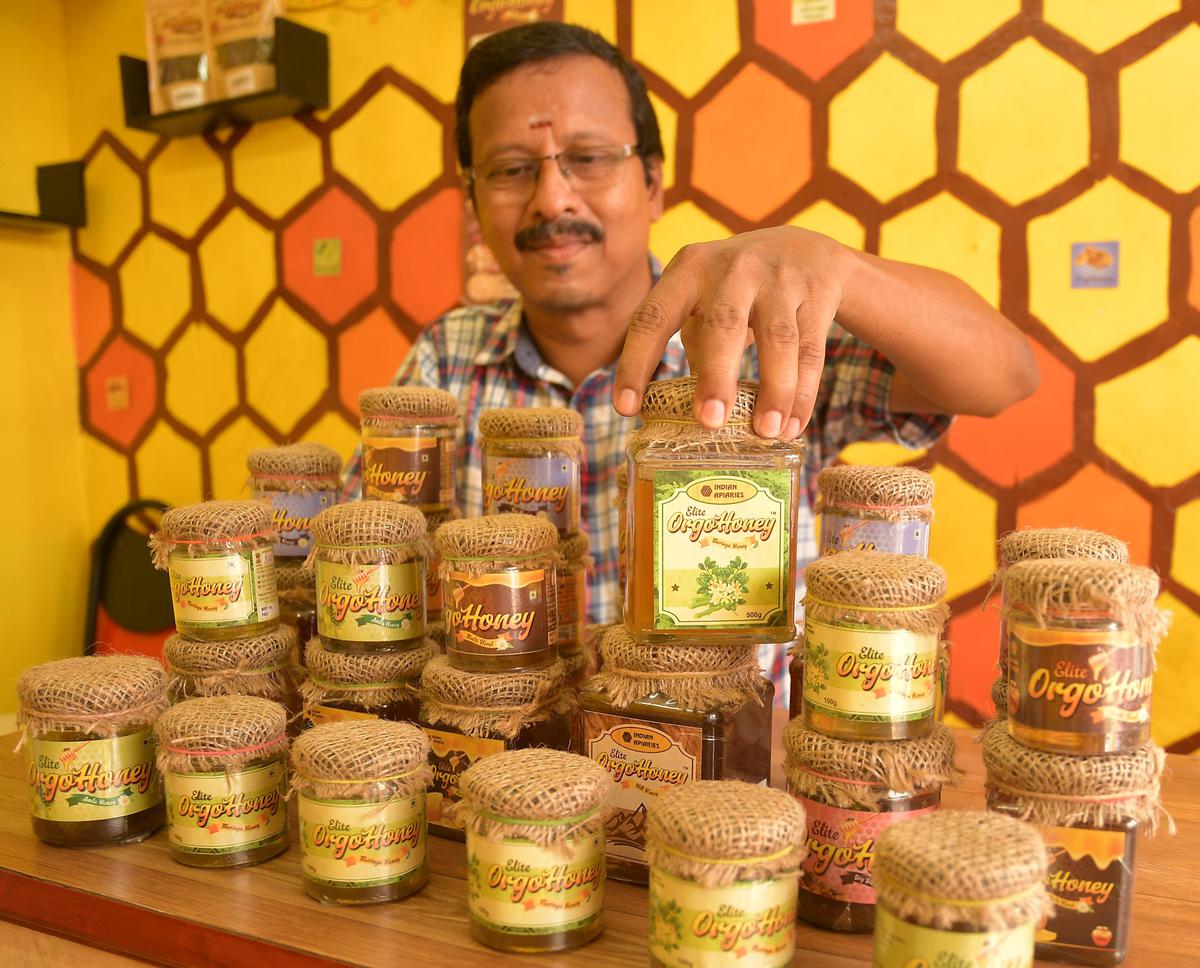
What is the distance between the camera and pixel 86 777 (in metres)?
0.87

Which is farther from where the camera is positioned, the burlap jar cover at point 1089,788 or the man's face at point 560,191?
the man's face at point 560,191

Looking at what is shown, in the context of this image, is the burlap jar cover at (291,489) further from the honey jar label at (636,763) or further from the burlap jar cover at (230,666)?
the honey jar label at (636,763)

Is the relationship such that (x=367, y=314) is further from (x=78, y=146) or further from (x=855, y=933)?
(x=855, y=933)

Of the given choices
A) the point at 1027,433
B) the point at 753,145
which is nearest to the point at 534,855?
the point at 1027,433

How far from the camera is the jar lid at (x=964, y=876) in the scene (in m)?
0.56

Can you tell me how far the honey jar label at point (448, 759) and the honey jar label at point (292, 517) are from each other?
343mm

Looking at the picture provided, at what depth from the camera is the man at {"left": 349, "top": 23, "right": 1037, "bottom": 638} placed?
46.8 inches

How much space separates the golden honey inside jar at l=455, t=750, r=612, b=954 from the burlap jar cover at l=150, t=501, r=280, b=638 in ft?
1.21

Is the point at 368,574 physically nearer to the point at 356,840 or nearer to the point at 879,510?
the point at 356,840

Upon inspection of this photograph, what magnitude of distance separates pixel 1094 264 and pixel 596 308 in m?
0.91

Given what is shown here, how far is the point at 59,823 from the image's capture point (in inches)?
34.6

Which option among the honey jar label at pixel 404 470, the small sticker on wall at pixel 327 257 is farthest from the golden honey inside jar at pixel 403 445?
the small sticker on wall at pixel 327 257

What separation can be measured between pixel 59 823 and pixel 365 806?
1.10 ft

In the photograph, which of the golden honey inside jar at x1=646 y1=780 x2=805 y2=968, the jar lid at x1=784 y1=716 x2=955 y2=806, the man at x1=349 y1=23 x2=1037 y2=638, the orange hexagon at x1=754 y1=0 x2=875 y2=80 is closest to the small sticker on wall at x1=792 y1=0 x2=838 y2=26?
the orange hexagon at x1=754 y1=0 x2=875 y2=80
